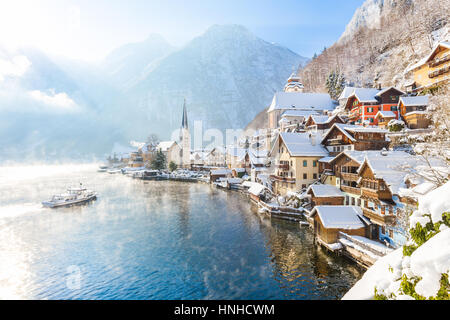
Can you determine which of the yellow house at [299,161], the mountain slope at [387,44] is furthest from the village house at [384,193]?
the mountain slope at [387,44]

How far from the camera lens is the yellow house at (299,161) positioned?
41.7m

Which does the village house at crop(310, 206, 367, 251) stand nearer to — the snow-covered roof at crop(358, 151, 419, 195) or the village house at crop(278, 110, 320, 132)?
the snow-covered roof at crop(358, 151, 419, 195)

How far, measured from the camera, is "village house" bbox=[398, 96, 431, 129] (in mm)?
39750

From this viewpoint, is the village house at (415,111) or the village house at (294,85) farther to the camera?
the village house at (294,85)

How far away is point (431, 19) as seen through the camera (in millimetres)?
67438

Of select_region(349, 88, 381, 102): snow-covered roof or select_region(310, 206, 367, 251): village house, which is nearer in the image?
select_region(310, 206, 367, 251): village house

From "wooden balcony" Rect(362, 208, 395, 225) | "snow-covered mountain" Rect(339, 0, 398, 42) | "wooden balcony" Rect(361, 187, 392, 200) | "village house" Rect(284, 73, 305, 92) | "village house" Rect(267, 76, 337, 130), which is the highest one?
"snow-covered mountain" Rect(339, 0, 398, 42)

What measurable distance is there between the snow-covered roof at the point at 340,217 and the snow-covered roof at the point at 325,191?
198 inches

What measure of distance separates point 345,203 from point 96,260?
110 ft

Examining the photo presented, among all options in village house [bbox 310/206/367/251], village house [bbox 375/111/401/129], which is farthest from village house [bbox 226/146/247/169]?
village house [bbox 310/206/367/251]

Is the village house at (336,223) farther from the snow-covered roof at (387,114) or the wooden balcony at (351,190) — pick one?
the snow-covered roof at (387,114)

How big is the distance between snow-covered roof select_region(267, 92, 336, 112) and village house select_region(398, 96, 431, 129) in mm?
40370
